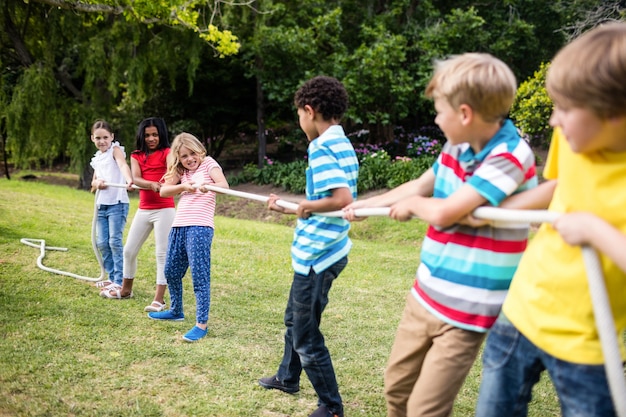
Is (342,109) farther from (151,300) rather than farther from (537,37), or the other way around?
(537,37)

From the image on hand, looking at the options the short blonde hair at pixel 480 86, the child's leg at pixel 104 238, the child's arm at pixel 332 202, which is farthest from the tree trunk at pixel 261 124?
the short blonde hair at pixel 480 86

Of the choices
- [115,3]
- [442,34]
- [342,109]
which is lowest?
[342,109]

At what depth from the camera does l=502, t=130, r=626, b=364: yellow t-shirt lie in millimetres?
1672

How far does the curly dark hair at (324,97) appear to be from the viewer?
318 centimetres

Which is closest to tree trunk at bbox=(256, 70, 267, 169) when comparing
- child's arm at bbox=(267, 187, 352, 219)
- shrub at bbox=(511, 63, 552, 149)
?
shrub at bbox=(511, 63, 552, 149)

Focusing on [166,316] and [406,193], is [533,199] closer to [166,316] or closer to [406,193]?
[406,193]

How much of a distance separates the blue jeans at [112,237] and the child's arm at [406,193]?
145 inches

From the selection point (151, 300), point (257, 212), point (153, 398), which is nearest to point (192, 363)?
point (153, 398)

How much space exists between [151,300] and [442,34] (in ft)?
41.0

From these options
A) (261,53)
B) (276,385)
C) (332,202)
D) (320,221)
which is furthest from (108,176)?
(261,53)

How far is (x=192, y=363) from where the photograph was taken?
13.5ft

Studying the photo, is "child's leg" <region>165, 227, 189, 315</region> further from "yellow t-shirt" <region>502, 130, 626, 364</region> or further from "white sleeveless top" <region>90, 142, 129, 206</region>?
"yellow t-shirt" <region>502, 130, 626, 364</region>

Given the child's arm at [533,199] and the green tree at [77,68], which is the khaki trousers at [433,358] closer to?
the child's arm at [533,199]

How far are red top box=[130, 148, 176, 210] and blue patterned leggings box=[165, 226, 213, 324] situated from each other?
24.6 inches
